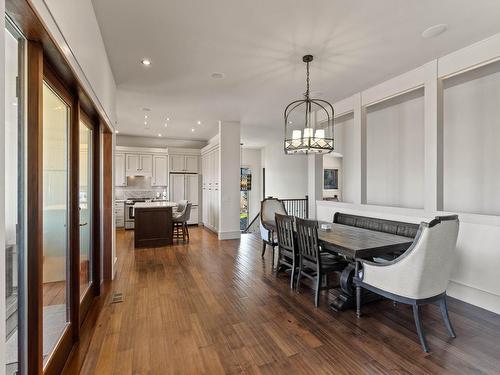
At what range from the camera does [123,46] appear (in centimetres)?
308

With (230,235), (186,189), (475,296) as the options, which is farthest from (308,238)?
(186,189)

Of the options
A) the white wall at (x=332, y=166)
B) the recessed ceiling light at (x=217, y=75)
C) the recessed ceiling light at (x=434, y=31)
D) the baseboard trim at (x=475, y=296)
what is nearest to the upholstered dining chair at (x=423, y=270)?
the baseboard trim at (x=475, y=296)

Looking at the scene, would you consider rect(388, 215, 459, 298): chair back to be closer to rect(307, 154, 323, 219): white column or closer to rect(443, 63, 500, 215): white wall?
rect(443, 63, 500, 215): white wall

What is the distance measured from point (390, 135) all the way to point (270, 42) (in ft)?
11.1

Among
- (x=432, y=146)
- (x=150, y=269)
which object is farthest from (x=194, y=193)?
(x=432, y=146)

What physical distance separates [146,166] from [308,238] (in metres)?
6.76

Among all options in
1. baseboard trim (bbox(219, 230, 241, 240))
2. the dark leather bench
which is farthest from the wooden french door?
baseboard trim (bbox(219, 230, 241, 240))

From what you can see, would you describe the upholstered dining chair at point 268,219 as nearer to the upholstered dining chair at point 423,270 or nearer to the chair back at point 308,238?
the chair back at point 308,238

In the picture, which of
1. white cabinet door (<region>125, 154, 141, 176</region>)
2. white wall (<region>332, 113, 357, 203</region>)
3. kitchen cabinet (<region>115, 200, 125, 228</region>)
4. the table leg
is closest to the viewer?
the table leg

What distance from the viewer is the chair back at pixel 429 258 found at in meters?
2.12

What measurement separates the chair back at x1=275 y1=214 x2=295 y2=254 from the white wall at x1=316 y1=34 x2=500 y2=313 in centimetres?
162

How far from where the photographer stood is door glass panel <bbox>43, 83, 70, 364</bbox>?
69.7 inches

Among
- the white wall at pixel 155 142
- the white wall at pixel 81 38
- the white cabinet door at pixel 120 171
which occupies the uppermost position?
the white wall at pixel 155 142

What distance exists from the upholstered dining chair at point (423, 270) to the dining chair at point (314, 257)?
702 millimetres
